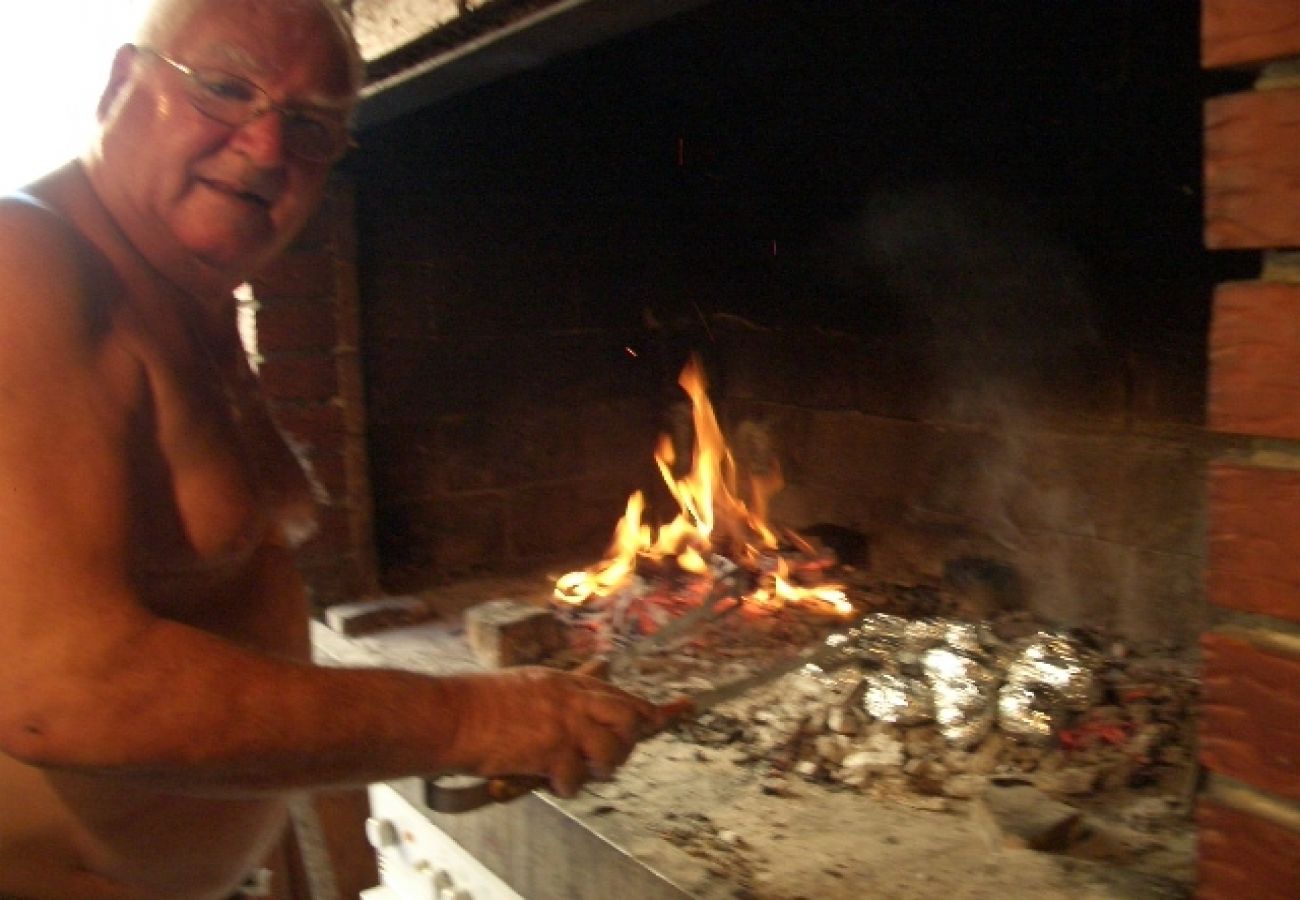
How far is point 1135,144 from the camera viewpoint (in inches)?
87.5

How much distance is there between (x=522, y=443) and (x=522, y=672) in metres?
2.07

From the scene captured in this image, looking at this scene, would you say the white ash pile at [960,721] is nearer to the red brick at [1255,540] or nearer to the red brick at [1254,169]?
the red brick at [1255,540]

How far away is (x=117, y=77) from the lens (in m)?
1.26

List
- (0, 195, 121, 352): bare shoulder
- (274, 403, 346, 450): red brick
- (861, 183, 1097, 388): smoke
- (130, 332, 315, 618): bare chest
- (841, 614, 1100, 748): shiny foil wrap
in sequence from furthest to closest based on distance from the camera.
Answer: (274, 403, 346, 450): red brick, (861, 183, 1097, 388): smoke, (841, 614, 1100, 748): shiny foil wrap, (130, 332, 315, 618): bare chest, (0, 195, 121, 352): bare shoulder

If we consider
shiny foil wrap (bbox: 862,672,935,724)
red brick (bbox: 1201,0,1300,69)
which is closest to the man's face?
red brick (bbox: 1201,0,1300,69)

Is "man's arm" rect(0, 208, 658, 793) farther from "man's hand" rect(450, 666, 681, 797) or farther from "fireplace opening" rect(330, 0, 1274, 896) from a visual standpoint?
"fireplace opening" rect(330, 0, 1274, 896)

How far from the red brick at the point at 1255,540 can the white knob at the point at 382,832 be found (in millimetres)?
1838

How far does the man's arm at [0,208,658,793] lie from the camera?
931 millimetres

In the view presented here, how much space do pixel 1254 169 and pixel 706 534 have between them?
7.16ft

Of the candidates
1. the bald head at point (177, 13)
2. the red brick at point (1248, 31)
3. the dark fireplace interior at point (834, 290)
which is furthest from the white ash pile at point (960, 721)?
the bald head at point (177, 13)

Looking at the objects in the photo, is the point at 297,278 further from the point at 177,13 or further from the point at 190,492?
the point at 190,492

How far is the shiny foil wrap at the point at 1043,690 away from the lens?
192 cm

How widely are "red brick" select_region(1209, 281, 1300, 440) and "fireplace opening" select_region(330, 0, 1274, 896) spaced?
0.84 metres

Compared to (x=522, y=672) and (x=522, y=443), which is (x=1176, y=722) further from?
(x=522, y=443)
